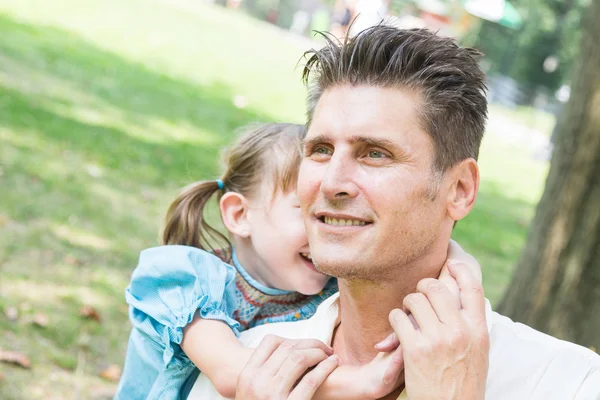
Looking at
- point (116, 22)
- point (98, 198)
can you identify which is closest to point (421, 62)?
point (98, 198)

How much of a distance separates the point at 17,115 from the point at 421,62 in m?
7.63

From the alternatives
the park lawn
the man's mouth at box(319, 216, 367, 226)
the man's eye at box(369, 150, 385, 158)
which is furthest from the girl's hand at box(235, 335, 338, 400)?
the park lawn

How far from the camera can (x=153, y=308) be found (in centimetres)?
290

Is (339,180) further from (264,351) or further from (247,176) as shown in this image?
(247,176)

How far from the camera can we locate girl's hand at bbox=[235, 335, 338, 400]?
2398 millimetres

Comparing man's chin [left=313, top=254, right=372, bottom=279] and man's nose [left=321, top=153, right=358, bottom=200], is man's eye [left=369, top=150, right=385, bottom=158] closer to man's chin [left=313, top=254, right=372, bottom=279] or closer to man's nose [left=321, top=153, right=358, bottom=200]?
man's nose [left=321, top=153, right=358, bottom=200]

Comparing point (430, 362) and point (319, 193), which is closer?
point (430, 362)

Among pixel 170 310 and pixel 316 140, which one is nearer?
pixel 316 140

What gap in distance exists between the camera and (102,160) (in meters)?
8.89

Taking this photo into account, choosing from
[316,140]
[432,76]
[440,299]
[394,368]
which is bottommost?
[394,368]

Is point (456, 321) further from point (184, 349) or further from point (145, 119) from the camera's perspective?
point (145, 119)

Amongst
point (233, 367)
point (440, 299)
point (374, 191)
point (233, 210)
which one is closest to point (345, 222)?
point (374, 191)

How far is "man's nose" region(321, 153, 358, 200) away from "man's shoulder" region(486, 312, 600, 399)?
0.55m

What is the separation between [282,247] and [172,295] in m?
0.49
